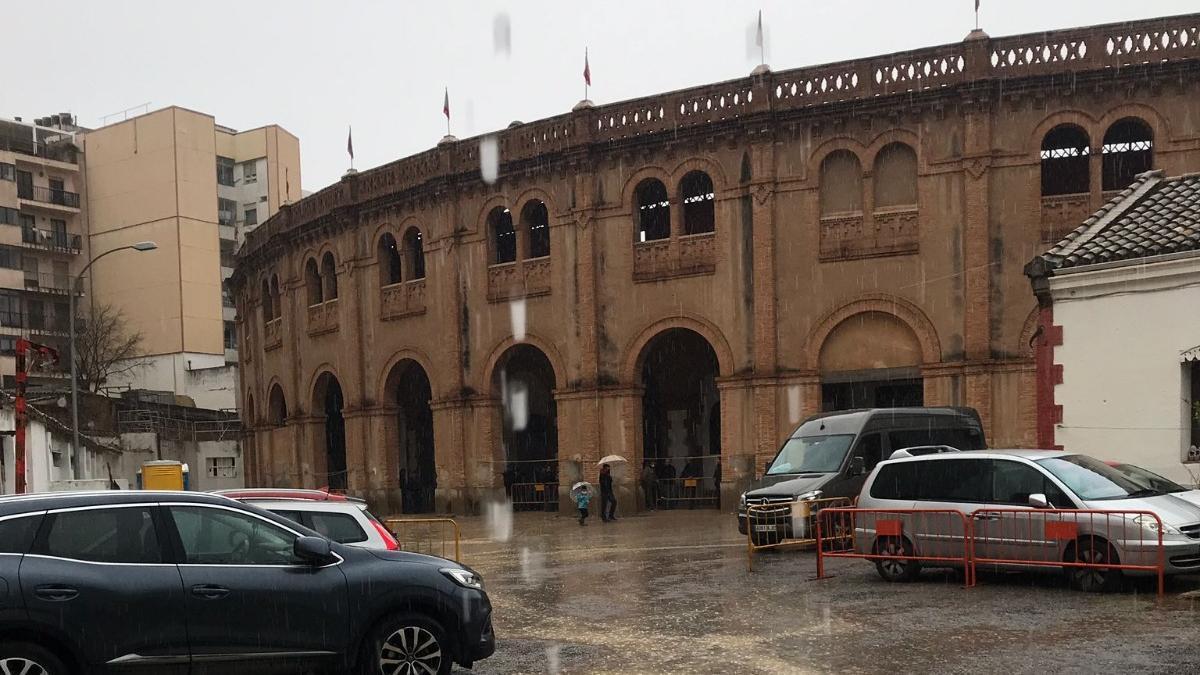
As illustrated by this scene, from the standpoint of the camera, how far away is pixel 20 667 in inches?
285

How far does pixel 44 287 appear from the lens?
70500 millimetres

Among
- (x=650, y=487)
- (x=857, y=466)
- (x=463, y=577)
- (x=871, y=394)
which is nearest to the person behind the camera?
(x=463, y=577)

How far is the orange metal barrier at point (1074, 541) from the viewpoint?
460 inches

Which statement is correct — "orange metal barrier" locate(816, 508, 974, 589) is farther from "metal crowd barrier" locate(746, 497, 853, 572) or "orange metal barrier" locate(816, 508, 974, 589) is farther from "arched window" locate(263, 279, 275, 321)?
"arched window" locate(263, 279, 275, 321)

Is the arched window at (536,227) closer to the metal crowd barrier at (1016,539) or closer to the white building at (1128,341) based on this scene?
the white building at (1128,341)

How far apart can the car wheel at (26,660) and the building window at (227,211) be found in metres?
72.5

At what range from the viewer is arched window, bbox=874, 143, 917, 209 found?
93.5ft

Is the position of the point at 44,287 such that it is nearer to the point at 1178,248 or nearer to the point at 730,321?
the point at 730,321

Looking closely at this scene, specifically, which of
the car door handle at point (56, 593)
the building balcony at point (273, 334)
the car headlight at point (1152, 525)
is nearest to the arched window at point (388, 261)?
the building balcony at point (273, 334)

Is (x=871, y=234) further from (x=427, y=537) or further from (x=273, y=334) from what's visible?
(x=273, y=334)

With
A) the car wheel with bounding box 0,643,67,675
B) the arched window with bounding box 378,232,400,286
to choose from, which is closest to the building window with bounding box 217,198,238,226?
the arched window with bounding box 378,232,400,286

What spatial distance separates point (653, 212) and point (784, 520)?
1603 centimetres

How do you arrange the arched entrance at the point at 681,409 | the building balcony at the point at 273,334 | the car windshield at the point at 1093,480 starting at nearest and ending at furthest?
the car windshield at the point at 1093,480 → the arched entrance at the point at 681,409 → the building balcony at the point at 273,334

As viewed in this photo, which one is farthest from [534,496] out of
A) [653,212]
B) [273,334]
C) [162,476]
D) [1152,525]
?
[1152,525]
